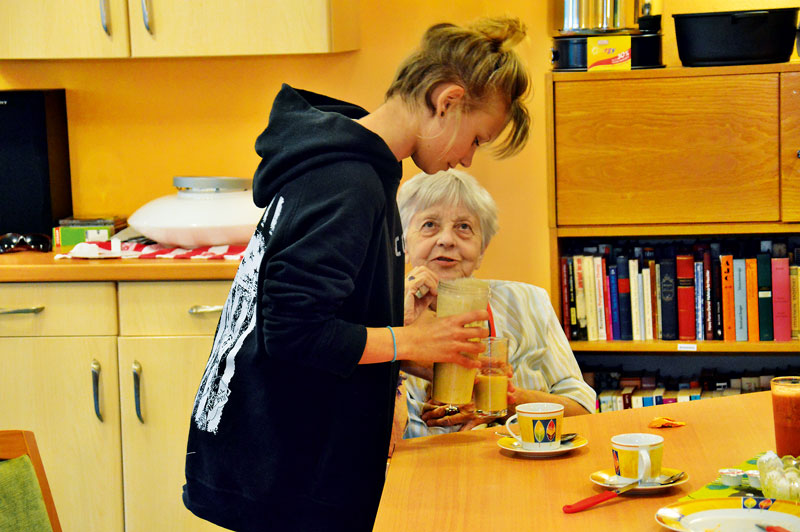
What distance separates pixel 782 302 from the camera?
2756 mm

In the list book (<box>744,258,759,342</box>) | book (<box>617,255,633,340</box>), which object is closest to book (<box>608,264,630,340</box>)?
book (<box>617,255,633,340</box>)

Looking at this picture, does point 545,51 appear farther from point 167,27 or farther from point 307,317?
point 307,317

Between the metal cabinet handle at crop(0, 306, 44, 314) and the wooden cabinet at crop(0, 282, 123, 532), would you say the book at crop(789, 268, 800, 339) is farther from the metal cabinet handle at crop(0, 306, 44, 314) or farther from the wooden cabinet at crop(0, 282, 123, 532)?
the metal cabinet handle at crop(0, 306, 44, 314)

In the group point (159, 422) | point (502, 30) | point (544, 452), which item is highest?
point (502, 30)

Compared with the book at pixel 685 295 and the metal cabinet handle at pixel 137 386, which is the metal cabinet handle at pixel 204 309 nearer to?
the metal cabinet handle at pixel 137 386

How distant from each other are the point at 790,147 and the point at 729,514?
70.4 inches

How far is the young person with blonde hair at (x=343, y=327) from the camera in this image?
1.50 metres

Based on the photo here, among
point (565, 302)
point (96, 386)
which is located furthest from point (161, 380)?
point (565, 302)

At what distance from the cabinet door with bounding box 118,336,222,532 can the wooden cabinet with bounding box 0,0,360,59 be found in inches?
34.7

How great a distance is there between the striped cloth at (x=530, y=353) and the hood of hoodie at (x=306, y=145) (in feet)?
2.55

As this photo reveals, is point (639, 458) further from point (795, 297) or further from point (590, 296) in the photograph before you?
point (795, 297)

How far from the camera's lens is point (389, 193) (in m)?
1.59

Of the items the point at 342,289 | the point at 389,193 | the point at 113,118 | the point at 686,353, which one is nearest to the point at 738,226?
the point at 686,353

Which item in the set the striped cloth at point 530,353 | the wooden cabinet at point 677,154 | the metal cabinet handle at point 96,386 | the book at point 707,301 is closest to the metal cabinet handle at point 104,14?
the metal cabinet handle at point 96,386
